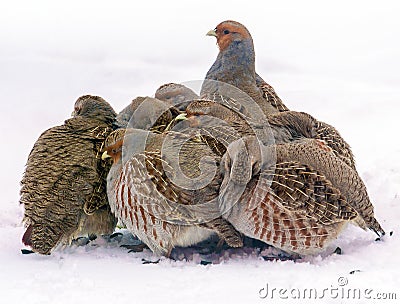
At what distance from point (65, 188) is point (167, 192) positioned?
654 millimetres

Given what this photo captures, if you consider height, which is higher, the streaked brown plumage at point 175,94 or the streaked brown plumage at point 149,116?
the streaked brown plumage at point 175,94

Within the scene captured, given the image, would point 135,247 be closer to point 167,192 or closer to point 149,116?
point 167,192

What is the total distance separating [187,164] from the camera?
3.99 m

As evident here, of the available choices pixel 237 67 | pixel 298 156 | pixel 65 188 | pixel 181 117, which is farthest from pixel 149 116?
pixel 298 156

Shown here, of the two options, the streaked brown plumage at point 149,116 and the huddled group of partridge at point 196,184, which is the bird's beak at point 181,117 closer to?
the huddled group of partridge at point 196,184

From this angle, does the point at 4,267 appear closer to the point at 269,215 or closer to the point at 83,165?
the point at 83,165

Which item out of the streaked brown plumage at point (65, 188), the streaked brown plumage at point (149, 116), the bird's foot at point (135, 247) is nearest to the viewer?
the streaked brown plumage at point (65, 188)

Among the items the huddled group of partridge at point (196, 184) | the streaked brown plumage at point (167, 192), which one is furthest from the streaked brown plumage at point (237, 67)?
the streaked brown plumage at point (167, 192)

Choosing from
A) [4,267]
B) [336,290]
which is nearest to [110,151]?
[4,267]

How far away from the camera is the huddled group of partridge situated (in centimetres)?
387

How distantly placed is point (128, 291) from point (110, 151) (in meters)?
1.09

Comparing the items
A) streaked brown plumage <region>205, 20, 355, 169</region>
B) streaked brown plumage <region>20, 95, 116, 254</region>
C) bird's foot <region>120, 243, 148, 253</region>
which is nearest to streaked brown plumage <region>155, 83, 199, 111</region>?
streaked brown plumage <region>205, 20, 355, 169</region>

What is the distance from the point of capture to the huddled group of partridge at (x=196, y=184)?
3.87 m

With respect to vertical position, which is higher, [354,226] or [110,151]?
[110,151]
